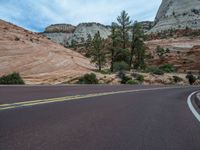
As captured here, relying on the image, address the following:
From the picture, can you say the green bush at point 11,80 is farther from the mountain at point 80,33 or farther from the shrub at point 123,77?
the mountain at point 80,33

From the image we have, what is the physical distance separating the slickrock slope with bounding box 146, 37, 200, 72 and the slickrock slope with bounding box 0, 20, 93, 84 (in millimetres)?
29205

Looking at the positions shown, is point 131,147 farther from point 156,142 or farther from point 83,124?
point 83,124

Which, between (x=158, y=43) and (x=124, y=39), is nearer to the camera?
(x=124, y=39)

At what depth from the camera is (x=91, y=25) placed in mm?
178625

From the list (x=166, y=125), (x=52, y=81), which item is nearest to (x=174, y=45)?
(x=52, y=81)

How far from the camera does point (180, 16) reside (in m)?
146

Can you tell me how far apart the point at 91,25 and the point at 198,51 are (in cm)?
10521

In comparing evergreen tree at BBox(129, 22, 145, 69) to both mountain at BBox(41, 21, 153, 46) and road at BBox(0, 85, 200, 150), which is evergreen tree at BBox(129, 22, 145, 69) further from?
mountain at BBox(41, 21, 153, 46)

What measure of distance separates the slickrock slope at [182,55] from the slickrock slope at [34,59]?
95.8 ft

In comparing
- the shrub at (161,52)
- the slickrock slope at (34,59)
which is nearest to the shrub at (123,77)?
the slickrock slope at (34,59)

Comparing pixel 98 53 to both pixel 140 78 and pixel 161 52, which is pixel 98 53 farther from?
pixel 161 52

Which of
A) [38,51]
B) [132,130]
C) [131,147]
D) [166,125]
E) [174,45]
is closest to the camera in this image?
[131,147]

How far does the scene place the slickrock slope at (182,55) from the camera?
254ft

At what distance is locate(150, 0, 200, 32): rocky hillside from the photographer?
446 feet
